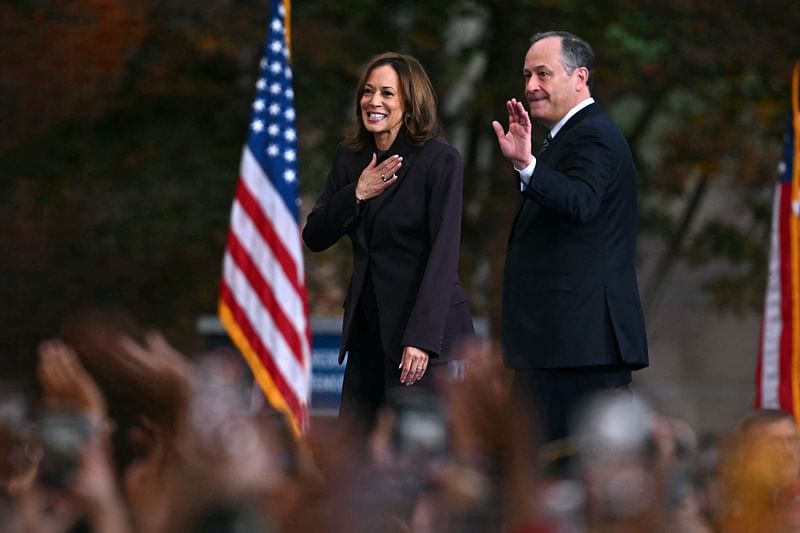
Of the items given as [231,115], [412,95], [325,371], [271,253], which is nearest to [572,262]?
[412,95]

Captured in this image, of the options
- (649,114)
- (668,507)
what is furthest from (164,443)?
(649,114)

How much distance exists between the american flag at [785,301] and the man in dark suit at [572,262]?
5106mm

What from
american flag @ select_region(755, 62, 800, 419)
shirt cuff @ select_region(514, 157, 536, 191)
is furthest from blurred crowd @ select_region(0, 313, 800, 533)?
american flag @ select_region(755, 62, 800, 419)

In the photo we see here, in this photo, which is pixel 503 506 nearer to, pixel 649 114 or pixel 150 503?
pixel 150 503

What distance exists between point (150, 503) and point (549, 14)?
14.3 metres

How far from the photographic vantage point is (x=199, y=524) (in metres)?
2.04

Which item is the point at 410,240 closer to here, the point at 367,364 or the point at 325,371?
the point at 367,364

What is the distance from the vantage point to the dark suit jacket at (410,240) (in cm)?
525

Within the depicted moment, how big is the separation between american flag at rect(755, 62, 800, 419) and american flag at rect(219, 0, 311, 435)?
249cm

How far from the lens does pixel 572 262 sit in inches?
199

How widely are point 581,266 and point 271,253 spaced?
5343 millimetres

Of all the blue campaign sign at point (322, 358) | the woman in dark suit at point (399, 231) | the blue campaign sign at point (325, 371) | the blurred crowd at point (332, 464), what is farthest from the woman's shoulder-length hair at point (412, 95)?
the blue campaign sign at point (325, 371)

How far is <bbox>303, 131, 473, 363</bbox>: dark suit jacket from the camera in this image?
17.2 feet

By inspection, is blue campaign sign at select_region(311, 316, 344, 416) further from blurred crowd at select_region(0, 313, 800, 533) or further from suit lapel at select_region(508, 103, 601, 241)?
blurred crowd at select_region(0, 313, 800, 533)
